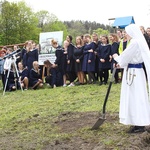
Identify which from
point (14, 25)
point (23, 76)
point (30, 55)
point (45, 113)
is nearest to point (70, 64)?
point (23, 76)

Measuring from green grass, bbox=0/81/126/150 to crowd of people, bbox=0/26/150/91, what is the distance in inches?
30.5

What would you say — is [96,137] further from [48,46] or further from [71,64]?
[48,46]

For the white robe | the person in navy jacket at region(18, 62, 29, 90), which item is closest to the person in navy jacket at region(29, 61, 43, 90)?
the person in navy jacket at region(18, 62, 29, 90)

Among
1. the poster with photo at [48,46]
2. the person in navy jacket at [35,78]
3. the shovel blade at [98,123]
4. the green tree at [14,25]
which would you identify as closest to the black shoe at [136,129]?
the shovel blade at [98,123]

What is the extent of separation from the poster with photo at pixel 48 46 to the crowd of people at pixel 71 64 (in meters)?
0.23

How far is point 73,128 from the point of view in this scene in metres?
7.71

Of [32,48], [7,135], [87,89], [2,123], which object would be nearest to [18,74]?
[32,48]

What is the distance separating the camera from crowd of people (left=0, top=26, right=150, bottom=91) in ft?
45.4

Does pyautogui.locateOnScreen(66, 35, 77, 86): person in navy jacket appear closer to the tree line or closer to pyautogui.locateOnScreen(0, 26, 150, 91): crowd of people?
Answer: pyautogui.locateOnScreen(0, 26, 150, 91): crowd of people

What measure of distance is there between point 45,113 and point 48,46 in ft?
22.5

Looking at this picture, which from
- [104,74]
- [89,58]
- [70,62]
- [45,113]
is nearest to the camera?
[45,113]

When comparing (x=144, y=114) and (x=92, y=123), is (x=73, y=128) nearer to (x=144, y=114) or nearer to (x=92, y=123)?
(x=92, y=123)

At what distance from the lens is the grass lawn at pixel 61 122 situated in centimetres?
661

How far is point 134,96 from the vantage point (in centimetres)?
691
